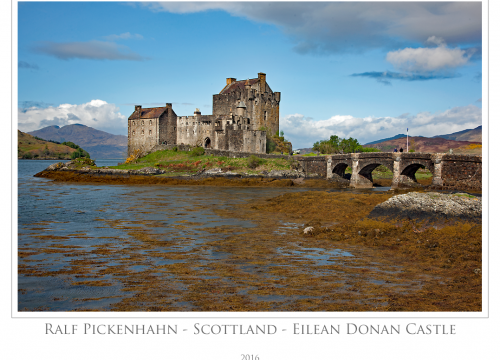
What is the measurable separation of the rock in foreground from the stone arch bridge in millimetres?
22979

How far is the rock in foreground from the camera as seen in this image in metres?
16.3

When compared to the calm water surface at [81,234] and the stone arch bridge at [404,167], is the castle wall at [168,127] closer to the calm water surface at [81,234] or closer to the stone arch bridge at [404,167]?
the stone arch bridge at [404,167]

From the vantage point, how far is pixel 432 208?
17.2 meters

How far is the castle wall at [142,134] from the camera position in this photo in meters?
75.2

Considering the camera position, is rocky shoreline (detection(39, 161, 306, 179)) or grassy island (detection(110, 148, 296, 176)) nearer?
rocky shoreline (detection(39, 161, 306, 179))

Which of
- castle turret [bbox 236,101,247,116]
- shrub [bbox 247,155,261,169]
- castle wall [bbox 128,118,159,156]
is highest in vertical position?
castle turret [bbox 236,101,247,116]

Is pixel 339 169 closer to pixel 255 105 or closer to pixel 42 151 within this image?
pixel 255 105

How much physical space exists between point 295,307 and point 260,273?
116 inches

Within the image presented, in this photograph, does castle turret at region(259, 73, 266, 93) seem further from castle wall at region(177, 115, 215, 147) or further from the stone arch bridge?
the stone arch bridge

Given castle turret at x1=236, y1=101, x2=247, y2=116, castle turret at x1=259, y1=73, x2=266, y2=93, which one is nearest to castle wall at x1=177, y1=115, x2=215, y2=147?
castle turret at x1=236, y1=101, x2=247, y2=116

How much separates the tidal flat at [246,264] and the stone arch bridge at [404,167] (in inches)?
862

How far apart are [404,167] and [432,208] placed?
30.5m

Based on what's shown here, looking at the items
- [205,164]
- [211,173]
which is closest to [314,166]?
[211,173]
